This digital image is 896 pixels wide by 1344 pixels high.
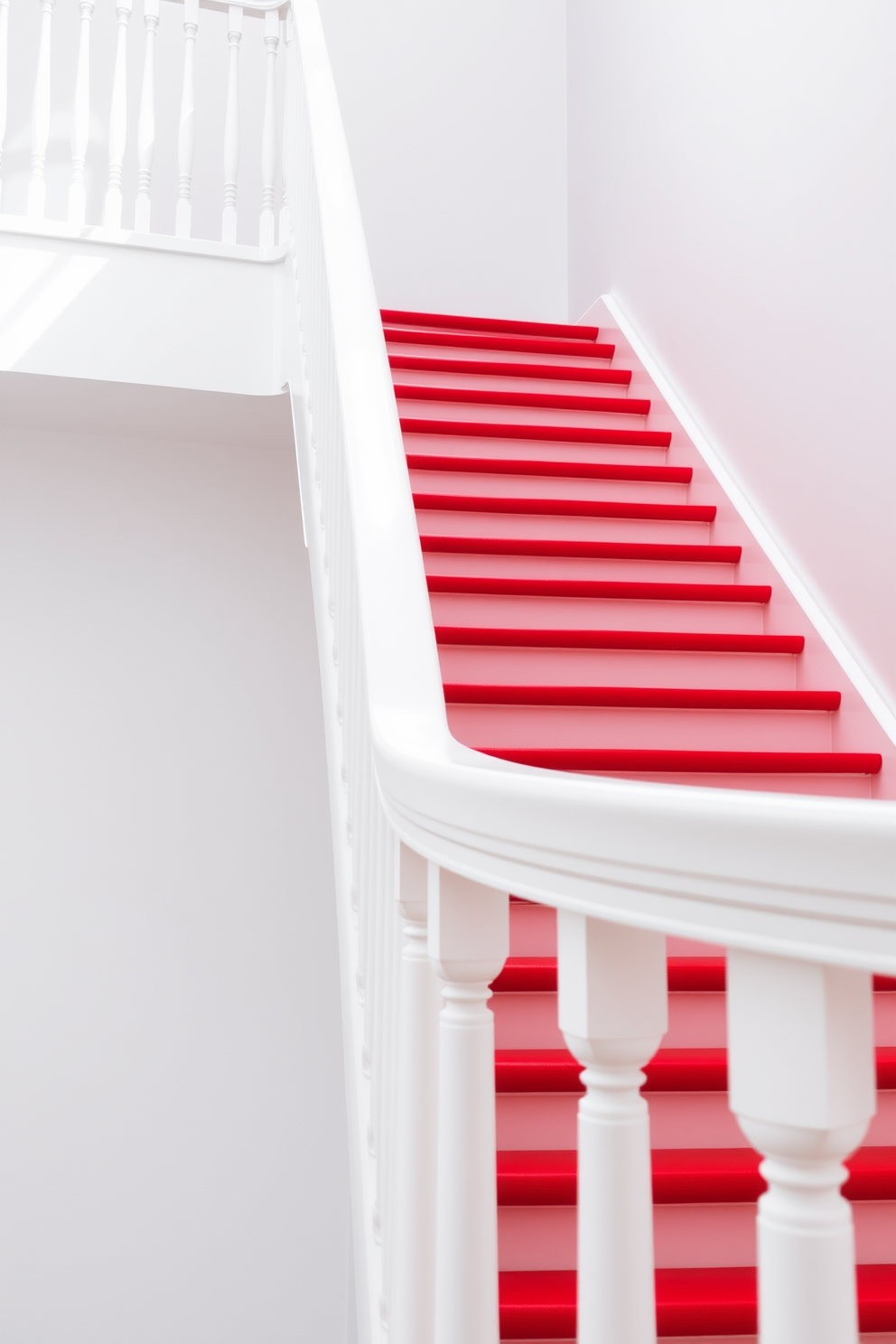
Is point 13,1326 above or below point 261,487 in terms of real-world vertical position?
below

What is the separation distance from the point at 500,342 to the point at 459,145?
192cm

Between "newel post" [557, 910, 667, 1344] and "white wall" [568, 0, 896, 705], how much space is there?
2.51 meters

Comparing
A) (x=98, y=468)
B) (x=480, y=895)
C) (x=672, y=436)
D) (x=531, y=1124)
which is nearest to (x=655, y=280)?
(x=672, y=436)

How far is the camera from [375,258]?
5.87m

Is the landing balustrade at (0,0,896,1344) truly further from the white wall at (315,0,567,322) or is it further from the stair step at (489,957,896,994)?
the white wall at (315,0,567,322)

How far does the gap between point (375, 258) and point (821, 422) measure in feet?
10.8

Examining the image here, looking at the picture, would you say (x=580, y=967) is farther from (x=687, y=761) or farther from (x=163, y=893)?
(x=163, y=893)

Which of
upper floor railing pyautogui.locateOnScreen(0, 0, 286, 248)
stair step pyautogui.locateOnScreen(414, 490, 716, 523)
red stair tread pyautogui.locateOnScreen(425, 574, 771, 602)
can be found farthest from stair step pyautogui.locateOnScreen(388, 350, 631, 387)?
red stair tread pyautogui.locateOnScreen(425, 574, 771, 602)

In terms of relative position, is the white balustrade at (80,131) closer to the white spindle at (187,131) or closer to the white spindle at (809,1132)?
the white spindle at (187,131)

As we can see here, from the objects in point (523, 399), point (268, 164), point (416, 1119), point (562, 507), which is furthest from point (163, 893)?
point (416, 1119)

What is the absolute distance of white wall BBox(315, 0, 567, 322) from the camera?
5867 millimetres

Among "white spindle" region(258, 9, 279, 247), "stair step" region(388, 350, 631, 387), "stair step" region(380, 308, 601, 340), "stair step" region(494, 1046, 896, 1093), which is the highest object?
"white spindle" region(258, 9, 279, 247)

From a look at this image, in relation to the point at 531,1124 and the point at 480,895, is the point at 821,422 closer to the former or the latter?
the point at 531,1124

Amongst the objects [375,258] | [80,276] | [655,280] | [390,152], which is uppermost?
[390,152]
